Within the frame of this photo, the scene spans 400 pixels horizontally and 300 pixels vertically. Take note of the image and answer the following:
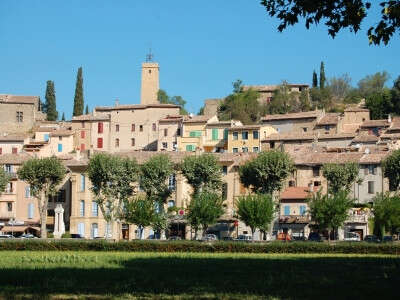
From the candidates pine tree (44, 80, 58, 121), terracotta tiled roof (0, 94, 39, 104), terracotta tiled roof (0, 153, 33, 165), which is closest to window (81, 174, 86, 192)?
terracotta tiled roof (0, 153, 33, 165)

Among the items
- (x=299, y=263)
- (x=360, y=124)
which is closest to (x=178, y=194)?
(x=360, y=124)

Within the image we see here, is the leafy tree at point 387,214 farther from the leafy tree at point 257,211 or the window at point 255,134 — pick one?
the window at point 255,134

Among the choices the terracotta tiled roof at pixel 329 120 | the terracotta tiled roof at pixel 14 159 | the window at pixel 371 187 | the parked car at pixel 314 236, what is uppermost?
the terracotta tiled roof at pixel 329 120

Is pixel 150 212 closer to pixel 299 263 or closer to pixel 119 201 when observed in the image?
pixel 119 201

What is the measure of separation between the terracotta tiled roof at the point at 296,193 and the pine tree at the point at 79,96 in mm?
56524

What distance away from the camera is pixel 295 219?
306 feet

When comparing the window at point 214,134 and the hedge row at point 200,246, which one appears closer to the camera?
the hedge row at point 200,246

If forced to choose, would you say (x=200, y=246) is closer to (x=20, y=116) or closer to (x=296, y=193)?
(x=296, y=193)

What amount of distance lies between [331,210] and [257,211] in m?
6.66

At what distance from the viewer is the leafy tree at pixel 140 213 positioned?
88.8 m

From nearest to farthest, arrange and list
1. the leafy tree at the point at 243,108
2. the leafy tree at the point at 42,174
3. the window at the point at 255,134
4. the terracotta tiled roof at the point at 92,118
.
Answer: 1. the leafy tree at the point at 42,174
2. the window at the point at 255,134
3. the terracotta tiled roof at the point at 92,118
4. the leafy tree at the point at 243,108

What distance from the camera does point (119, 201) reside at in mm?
92375

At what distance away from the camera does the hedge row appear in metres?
65.4

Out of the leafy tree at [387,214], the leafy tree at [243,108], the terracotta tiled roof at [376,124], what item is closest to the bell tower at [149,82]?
the leafy tree at [243,108]
